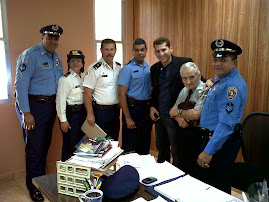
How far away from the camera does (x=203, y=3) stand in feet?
9.47

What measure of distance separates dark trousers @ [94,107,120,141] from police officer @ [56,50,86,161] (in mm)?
172

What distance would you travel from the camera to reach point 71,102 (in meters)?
2.70

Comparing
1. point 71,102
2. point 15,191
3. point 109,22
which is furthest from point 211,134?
point 109,22

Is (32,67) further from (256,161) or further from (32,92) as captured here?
(256,161)

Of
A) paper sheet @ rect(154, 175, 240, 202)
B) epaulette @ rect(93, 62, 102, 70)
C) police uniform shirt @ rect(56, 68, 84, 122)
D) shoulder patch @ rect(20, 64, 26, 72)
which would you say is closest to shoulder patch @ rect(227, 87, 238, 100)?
paper sheet @ rect(154, 175, 240, 202)

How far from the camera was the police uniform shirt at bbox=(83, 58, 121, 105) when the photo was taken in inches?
107

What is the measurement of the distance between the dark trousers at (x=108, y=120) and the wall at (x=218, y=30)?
1.16m

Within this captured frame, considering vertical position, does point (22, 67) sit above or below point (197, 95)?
above

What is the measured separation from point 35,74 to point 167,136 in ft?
4.91

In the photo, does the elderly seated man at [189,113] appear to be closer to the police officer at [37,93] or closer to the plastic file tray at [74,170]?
the plastic file tray at [74,170]

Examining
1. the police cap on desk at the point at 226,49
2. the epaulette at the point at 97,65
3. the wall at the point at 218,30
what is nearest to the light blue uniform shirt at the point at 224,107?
the police cap on desk at the point at 226,49

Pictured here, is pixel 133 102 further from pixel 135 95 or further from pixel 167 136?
pixel 167 136

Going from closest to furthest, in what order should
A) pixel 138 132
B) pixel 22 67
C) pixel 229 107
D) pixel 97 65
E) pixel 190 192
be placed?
1. pixel 190 192
2. pixel 229 107
3. pixel 22 67
4. pixel 97 65
5. pixel 138 132

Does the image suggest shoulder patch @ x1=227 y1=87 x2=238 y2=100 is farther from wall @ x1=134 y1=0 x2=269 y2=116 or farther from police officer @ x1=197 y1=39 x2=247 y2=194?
wall @ x1=134 y1=0 x2=269 y2=116
